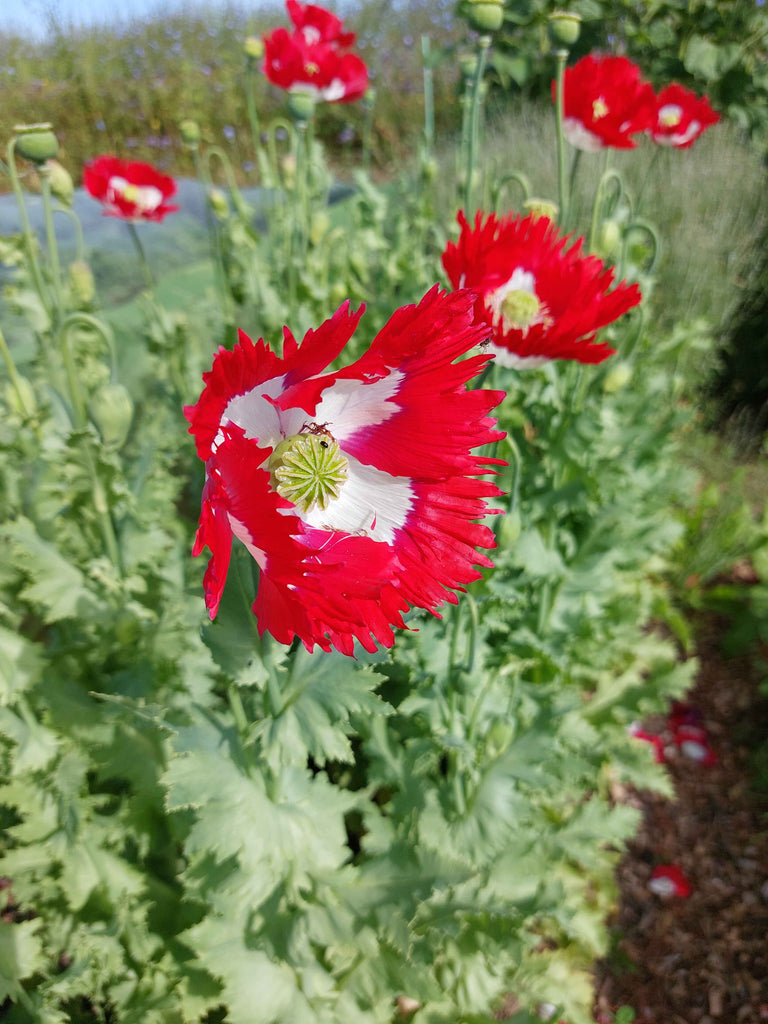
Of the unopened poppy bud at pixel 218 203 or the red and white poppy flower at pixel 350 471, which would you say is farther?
the unopened poppy bud at pixel 218 203

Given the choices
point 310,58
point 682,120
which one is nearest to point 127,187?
point 310,58

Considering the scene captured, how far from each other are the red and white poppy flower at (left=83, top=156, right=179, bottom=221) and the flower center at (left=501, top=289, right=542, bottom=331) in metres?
1.46

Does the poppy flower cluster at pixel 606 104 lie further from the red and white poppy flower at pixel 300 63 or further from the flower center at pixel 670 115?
the red and white poppy flower at pixel 300 63

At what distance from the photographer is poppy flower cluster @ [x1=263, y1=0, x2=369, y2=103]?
2234 mm

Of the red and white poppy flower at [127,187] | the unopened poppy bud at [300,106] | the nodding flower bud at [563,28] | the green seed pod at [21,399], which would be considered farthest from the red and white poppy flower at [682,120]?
the green seed pod at [21,399]

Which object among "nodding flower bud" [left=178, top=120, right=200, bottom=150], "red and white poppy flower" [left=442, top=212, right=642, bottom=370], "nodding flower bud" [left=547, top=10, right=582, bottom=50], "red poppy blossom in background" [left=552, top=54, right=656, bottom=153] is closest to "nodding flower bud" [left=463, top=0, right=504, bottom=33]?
"nodding flower bud" [left=547, top=10, right=582, bottom=50]

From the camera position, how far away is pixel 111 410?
1.34m

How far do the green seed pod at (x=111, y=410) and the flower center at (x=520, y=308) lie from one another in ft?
2.44

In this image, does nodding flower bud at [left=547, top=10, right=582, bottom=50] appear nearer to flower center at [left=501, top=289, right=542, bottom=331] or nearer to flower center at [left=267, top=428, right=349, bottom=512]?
flower center at [left=501, top=289, right=542, bottom=331]

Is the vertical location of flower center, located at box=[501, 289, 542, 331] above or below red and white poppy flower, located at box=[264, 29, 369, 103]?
below

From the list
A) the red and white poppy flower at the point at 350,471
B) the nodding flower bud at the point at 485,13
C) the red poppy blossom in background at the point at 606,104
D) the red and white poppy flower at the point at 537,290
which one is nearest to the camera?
the red and white poppy flower at the point at 350,471

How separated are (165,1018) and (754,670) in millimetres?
2378

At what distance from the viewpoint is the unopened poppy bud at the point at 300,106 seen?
6.60 feet

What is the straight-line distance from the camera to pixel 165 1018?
145cm
